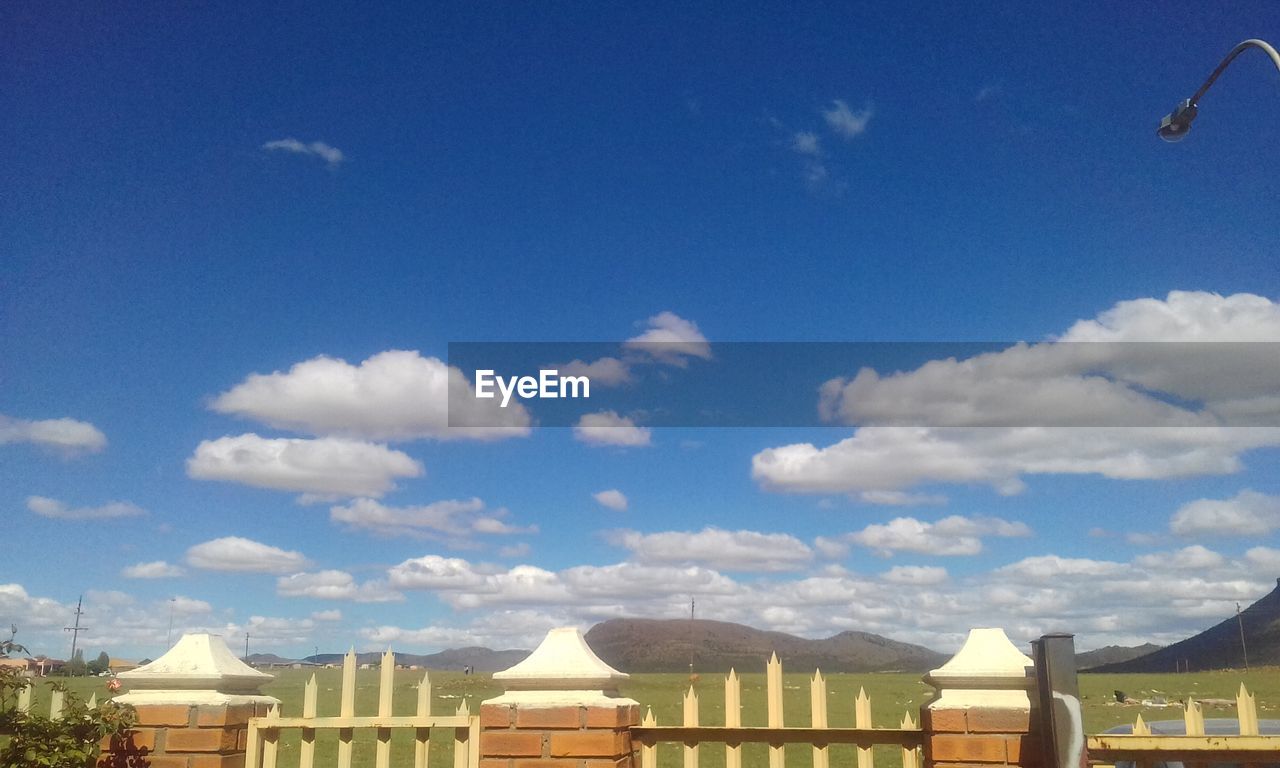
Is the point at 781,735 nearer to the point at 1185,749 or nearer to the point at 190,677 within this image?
the point at 1185,749

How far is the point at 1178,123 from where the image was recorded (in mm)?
9625

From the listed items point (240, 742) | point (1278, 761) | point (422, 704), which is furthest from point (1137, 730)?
point (240, 742)

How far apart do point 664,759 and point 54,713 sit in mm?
42582

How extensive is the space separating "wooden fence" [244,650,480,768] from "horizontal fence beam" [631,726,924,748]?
774mm

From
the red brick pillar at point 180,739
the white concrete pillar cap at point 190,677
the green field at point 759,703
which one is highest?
the white concrete pillar cap at point 190,677

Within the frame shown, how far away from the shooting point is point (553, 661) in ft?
13.8

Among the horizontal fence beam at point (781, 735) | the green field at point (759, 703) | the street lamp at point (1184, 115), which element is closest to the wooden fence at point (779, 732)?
the horizontal fence beam at point (781, 735)

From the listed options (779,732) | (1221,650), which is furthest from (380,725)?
(1221,650)

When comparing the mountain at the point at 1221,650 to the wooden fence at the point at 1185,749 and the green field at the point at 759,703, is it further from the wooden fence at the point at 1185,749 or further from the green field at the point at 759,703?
the wooden fence at the point at 1185,749

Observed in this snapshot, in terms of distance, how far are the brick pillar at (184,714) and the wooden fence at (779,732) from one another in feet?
6.30

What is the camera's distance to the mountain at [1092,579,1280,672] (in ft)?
574

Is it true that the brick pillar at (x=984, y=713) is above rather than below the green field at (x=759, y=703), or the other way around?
above

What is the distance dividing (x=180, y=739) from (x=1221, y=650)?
22285 centimetres

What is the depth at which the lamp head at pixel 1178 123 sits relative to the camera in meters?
9.45
